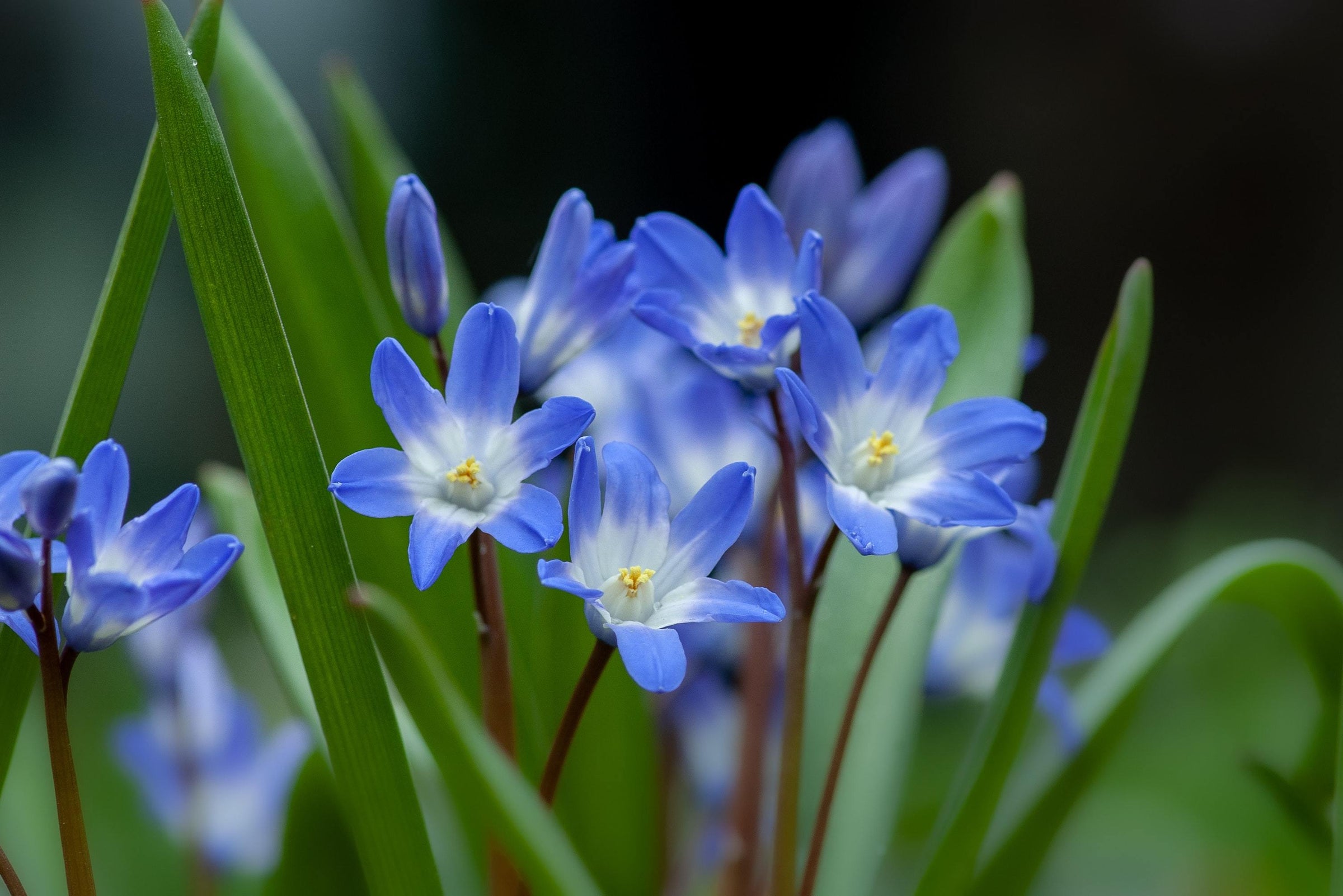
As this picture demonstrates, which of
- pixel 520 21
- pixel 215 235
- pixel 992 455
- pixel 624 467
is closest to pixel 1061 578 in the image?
pixel 992 455

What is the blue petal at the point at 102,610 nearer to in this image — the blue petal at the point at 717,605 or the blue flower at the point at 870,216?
the blue petal at the point at 717,605

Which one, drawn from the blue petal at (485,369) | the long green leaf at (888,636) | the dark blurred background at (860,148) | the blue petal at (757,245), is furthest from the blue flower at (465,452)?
the dark blurred background at (860,148)

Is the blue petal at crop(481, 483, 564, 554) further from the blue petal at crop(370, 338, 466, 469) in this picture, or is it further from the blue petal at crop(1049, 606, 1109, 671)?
the blue petal at crop(1049, 606, 1109, 671)

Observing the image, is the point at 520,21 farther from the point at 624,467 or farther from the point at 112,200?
the point at 624,467

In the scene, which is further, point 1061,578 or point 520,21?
point 520,21

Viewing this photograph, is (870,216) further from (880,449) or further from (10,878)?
(10,878)

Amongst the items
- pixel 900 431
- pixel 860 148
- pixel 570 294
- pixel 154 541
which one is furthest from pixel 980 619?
pixel 860 148

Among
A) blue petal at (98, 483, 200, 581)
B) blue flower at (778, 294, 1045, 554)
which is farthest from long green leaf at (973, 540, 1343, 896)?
blue petal at (98, 483, 200, 581)
